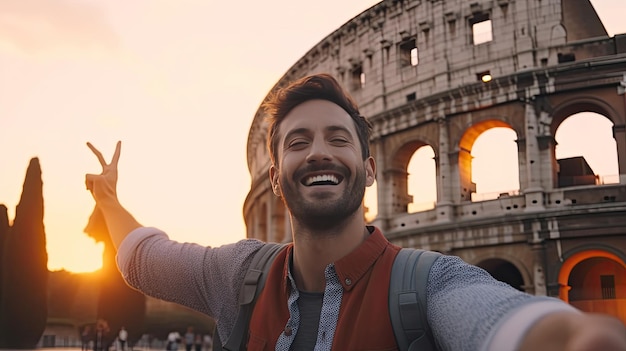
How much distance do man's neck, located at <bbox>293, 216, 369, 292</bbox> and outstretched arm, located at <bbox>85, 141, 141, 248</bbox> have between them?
0.73 m

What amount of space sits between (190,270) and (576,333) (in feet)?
4.52

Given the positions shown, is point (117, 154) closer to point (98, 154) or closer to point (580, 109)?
point (98, 154)

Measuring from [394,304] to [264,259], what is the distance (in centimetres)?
57

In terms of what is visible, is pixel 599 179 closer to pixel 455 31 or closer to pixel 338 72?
pixel 455 31

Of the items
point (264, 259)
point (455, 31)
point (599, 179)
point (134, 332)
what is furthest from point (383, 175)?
point (264, 259)

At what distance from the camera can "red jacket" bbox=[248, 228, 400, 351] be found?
5.28 ft

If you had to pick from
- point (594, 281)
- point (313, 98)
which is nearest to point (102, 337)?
point (594, 281)

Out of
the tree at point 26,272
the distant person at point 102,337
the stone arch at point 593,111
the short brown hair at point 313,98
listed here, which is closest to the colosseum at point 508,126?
the stone arch at point 593,111

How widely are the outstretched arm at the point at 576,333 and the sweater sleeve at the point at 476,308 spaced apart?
0.02 meters

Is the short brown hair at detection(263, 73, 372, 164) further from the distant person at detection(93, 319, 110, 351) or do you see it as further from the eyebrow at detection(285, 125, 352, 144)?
the distant person at detection(93, 319, 110, 351)

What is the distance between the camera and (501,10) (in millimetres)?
19656

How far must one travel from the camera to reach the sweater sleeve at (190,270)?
6.69 feet

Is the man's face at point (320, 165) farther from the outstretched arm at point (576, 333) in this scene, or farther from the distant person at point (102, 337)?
the distant person at point (102, 337)

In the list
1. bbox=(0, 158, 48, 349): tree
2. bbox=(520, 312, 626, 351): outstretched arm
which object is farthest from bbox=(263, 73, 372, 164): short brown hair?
bbox=(0, 158, 48, 349): tree
